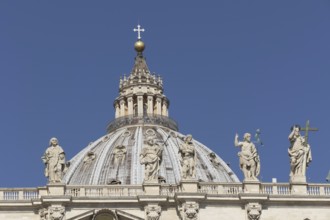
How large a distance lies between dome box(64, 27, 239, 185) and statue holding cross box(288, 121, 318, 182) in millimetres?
53261

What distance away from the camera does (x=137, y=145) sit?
164 meters

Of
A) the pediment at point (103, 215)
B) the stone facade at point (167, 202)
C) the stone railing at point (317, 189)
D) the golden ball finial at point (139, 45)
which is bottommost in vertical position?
the pediment at point (103, 215)

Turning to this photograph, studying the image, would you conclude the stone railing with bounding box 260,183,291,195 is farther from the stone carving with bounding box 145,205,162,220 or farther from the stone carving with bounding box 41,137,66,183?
the stone carving with bounding box 41,137,66,183

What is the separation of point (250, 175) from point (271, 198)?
199 centimetres

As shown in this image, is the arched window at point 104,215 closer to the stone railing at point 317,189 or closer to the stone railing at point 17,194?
the stone railing at point 17,194

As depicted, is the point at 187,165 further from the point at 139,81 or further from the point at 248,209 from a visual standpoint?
the point at 139,81

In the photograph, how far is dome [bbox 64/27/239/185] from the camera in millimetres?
155250

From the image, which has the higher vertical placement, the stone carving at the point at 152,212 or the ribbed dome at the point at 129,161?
the ribbed dome at the point at 129,161

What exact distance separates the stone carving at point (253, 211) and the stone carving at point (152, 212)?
5504 mm

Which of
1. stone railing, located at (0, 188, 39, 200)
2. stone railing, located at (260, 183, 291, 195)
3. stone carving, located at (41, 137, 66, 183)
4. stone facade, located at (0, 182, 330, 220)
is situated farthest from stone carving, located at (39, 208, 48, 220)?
stone railing, located at (260, 183, 291, 195)

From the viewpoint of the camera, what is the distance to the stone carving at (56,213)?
287 feet

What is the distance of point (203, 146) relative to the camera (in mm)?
167250

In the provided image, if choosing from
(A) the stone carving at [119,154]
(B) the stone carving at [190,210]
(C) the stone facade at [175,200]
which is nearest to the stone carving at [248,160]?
(C) the stone facade at [175,200]

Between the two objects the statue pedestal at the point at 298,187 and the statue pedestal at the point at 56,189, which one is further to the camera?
the statue pedestal at the point at 298,187
